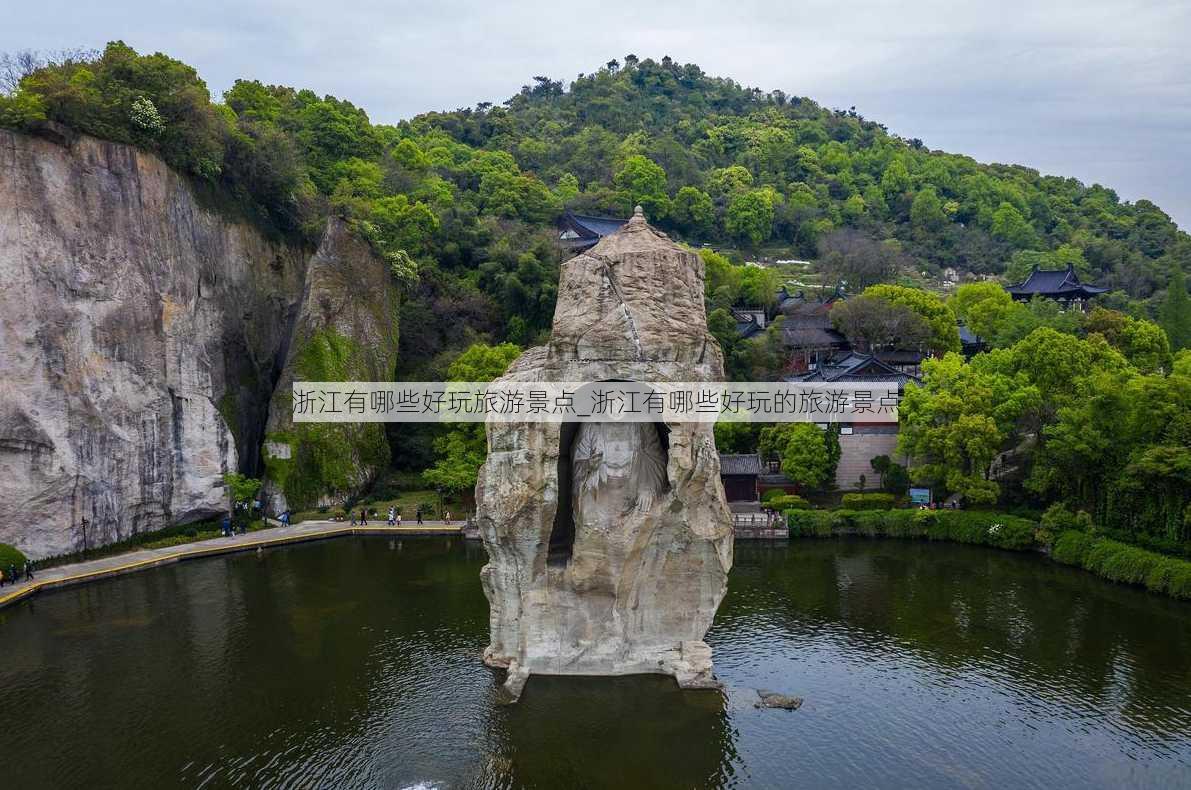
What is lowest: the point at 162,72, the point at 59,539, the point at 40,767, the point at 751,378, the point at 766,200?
the point at 40,767

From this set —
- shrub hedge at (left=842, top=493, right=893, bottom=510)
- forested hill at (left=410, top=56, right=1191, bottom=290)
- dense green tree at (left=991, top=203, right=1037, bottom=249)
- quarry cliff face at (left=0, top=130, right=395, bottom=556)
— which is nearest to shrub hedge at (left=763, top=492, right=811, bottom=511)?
shrub hedge at (left=842, top=493, right=893, bottom=510)

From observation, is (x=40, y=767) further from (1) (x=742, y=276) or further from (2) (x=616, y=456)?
Result: (1) (x=742, y=276)

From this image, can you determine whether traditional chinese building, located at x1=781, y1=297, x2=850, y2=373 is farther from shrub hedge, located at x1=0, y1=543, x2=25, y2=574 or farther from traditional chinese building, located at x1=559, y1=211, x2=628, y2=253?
shrub hedge, located at x1=0, y1=543, x2=25, y2=574

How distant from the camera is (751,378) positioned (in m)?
44.9

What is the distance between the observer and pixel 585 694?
17.8m

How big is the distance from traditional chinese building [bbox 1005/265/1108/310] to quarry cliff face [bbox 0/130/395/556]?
167 feet

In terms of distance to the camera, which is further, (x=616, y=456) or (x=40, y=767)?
(x=616, y=456)

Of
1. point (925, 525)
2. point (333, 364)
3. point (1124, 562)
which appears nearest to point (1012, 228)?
point (925, 525)

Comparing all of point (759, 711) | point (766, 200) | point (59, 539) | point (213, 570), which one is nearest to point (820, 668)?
point (759, 711)

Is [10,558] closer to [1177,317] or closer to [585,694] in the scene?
[585,694]

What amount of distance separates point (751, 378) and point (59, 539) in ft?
108

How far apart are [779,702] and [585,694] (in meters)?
4.35

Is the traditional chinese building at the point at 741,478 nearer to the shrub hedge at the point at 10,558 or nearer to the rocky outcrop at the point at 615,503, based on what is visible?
the rocky outcrop at the point at 615,503

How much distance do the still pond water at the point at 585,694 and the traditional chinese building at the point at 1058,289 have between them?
35.7 metres
